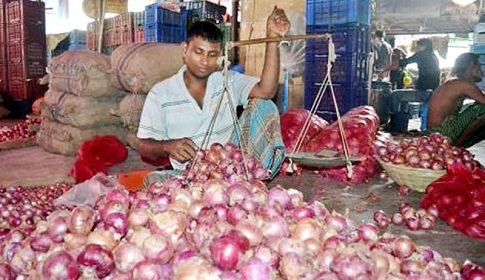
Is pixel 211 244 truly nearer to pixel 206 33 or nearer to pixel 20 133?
pixel 206 33

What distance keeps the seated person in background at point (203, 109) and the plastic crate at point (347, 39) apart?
2.37 meters

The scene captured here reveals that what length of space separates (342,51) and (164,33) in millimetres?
2525

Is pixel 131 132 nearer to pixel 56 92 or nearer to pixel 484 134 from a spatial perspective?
pixel 56 92

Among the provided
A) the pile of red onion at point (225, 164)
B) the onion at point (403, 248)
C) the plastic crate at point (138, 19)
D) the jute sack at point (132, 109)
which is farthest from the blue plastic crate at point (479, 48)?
the onion at point (403, 248)

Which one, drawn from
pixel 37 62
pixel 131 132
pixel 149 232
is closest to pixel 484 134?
pixel 131 132

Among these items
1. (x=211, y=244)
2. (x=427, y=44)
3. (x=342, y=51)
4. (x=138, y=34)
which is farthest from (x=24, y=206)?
(x=427, y=44)

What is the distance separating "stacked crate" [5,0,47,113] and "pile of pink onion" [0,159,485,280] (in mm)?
8065

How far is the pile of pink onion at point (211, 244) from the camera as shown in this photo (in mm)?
900

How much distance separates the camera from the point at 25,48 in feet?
27.0

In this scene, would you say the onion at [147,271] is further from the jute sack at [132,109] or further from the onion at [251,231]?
the jute sack at [132,109]

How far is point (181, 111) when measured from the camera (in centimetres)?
266

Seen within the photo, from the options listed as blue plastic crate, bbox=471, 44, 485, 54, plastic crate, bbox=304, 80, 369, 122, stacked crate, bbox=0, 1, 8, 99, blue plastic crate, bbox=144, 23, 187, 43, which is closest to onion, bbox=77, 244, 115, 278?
plastic crate, bbox=304, 80, 369, 122

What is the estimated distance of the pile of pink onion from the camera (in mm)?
900

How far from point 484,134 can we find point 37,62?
763 cm
